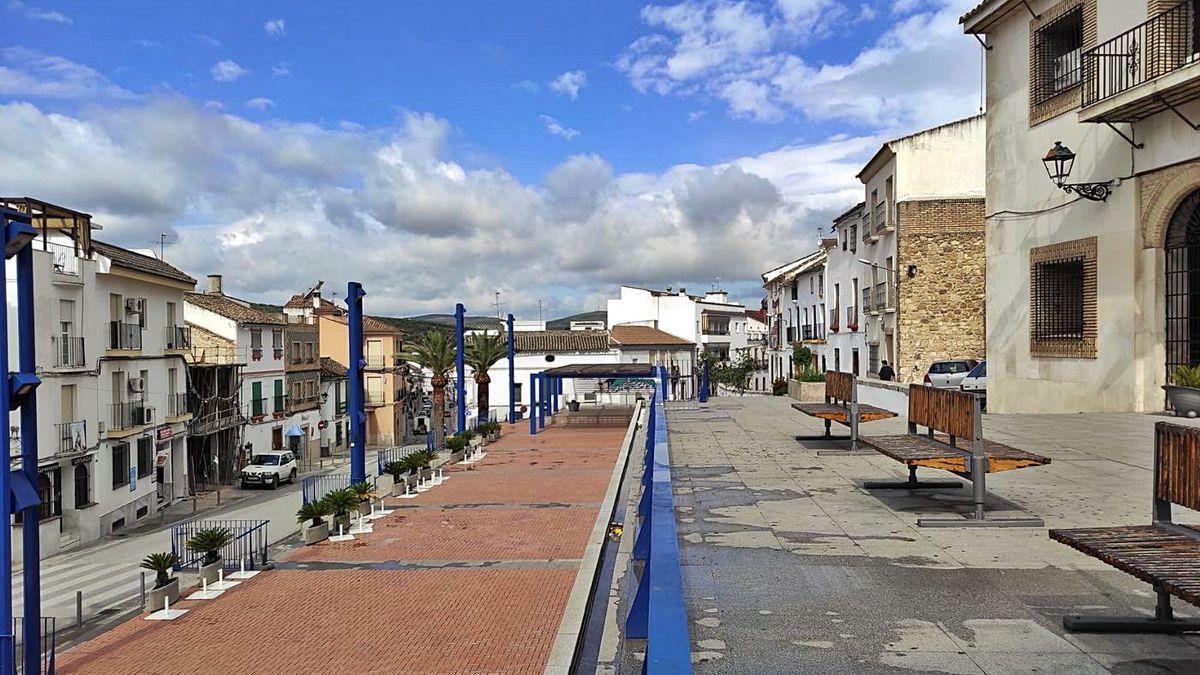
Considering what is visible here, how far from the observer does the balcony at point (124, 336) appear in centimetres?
3106

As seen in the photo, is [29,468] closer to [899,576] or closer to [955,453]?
[899,576]

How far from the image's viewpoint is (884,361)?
Answer: 32469 mm

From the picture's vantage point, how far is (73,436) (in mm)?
27359

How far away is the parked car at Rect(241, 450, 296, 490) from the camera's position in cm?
3816

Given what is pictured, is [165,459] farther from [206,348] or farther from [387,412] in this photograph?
[387,412]

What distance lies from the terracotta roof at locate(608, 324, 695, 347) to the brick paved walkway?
45140 mm

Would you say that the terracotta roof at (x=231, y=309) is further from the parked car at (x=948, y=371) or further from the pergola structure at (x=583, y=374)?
the parked car at (x=948, y=371)

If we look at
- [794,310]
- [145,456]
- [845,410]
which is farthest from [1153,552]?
[794,310]

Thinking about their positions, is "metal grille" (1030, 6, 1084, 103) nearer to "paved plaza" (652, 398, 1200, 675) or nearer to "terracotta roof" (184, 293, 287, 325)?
"paved plaza" (652, 398, 1200, 675)

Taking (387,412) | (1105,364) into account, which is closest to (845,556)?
(1105,364)

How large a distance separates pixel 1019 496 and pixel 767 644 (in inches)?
196

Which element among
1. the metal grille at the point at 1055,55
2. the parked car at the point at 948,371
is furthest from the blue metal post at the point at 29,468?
the parked car at the point at 948,371

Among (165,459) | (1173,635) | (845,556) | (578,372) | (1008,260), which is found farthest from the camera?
(165,459)

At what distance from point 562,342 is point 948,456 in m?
53.4
